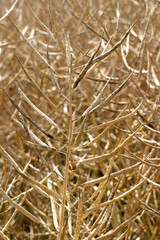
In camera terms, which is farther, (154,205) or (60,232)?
(154,205)

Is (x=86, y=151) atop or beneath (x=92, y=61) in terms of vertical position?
beneath

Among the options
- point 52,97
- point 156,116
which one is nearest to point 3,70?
point 52,97

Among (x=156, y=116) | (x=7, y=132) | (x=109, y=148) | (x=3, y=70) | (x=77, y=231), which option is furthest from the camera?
(x=3, y=70)

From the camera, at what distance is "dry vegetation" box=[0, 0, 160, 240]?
34 cm

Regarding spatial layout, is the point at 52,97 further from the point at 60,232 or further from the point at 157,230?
the point at 60,232

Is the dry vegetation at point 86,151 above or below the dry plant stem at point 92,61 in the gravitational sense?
below

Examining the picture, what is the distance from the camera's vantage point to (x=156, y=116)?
0.58 m

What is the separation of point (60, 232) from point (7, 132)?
2.24 ft

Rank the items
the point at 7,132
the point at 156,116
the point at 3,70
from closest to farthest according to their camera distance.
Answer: the point at 156,116, the point at 7,132, the point at 3,70

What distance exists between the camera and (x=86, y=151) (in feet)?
2.61

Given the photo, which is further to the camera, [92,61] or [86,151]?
[86,151]

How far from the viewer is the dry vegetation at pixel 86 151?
0.34 meters

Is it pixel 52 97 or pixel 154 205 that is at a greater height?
pixel 52 97

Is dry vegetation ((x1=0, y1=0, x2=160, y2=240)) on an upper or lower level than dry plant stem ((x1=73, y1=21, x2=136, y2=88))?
lower
